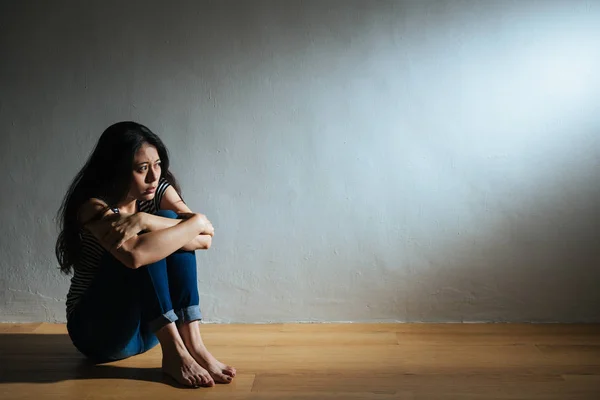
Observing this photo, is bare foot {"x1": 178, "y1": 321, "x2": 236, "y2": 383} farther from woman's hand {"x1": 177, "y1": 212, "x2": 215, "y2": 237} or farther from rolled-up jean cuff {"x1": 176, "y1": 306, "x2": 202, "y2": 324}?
woman's hand {"x1": 177, "y1": 212, "x2": 215, "y2": 237}

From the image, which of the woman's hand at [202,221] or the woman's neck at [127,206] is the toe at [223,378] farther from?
the woman's neck at [127,206]

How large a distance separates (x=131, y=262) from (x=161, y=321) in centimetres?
20

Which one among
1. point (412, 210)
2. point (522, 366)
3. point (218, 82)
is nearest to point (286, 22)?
point (218, 82)

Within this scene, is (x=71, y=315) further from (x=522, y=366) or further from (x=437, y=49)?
(x=437, y=49)

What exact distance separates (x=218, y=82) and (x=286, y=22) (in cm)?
35

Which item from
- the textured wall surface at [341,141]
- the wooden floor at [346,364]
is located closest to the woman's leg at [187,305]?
the wooden floor at [346,364]

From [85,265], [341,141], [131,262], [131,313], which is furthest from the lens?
[341,141]

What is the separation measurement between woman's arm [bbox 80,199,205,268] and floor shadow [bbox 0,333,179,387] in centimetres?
40

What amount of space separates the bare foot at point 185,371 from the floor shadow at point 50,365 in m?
0.03

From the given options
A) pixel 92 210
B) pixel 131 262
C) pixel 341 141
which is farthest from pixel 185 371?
pixel 341 141

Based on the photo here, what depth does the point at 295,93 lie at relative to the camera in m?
2.84

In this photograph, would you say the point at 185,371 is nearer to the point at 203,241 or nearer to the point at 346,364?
the point at 203,241

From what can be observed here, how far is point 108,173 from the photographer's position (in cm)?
228

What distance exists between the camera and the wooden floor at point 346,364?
6.95 feet
